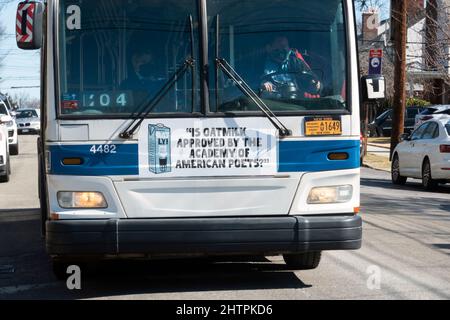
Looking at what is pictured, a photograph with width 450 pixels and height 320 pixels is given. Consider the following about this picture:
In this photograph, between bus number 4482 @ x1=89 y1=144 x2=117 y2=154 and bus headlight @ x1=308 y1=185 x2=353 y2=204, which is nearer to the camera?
bus number 4482 @ x1=89 y1=144 x2=117 y2=154

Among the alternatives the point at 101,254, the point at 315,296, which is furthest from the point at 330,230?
the point at 101,254

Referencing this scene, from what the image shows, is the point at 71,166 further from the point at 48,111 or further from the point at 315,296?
the point at 315,296

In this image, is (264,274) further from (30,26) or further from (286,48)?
(30,26)

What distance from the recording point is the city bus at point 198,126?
682 centimetres

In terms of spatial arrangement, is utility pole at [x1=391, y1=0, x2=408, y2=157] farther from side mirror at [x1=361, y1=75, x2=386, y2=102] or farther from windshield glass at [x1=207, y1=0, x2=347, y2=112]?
windshield glass at [x1=207, y1=0, x2=347, y2=112]

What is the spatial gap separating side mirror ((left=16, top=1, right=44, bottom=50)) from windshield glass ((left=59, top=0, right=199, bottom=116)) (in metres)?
0.28

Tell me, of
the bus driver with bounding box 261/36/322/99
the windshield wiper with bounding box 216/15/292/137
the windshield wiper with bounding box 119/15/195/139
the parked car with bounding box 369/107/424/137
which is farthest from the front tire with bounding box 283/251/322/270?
the parked car with bounding box 369/107/424/137

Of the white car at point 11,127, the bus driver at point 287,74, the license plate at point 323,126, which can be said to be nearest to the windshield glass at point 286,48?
the bus driver at point 287,74

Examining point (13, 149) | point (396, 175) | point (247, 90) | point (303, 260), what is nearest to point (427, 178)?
point (396, 175)

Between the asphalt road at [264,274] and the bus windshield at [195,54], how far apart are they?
5.57 ft

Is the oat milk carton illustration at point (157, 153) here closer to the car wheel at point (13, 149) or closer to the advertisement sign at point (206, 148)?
the advertisement sign at point (206, 148)

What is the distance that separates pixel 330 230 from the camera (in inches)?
272

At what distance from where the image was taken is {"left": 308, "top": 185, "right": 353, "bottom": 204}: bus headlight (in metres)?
7.04

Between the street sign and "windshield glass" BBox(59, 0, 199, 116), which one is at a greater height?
the street sign
